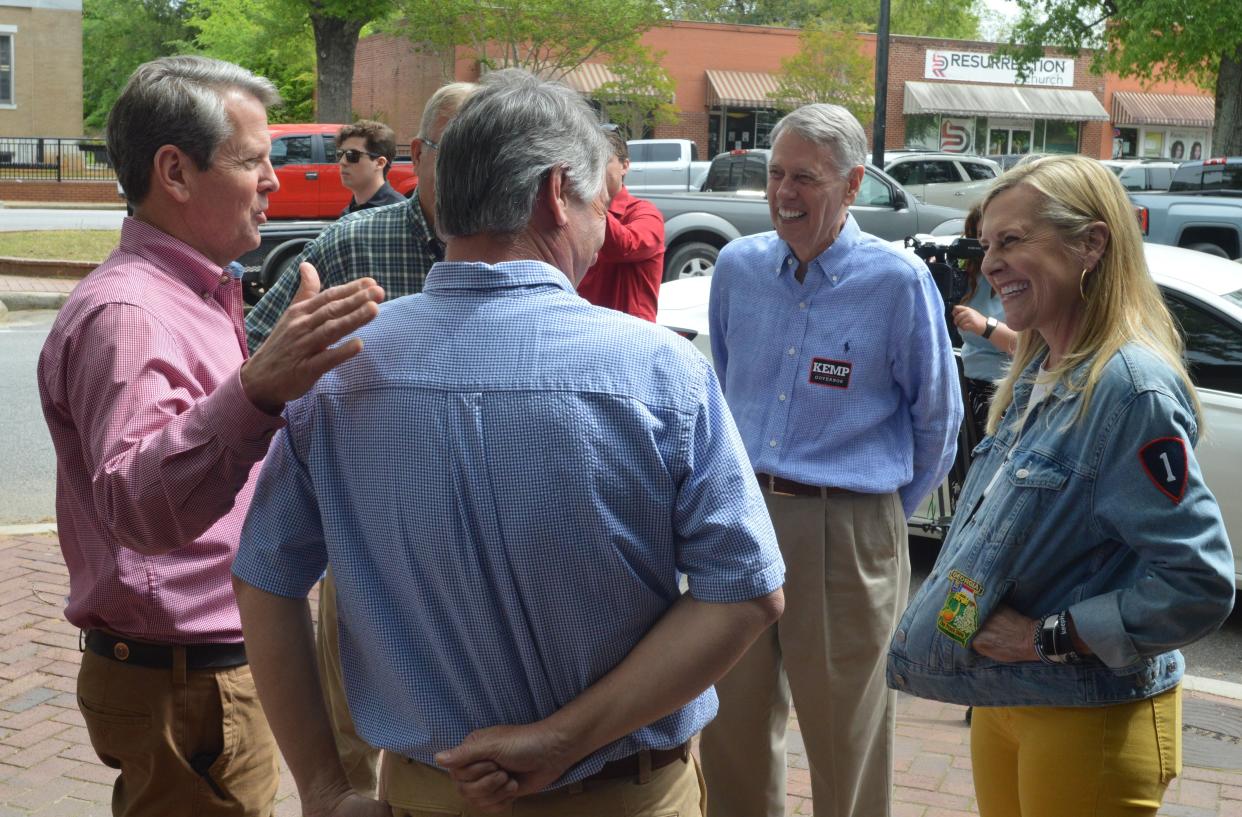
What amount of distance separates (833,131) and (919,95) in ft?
141

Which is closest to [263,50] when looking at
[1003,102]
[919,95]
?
[919,95]

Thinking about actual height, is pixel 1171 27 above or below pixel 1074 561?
above

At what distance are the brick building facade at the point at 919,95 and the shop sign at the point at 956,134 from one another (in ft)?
0.12

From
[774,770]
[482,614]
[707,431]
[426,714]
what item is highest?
[707,431]

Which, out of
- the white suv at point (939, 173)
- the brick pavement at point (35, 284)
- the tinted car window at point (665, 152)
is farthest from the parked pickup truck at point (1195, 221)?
the tinted car window at point (665, 152)

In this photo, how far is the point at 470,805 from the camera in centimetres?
194

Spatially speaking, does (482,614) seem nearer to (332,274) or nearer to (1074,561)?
(1074,561)

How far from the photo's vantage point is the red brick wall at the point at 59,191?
34.1m

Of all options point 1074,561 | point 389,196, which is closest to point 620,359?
point 1074,561

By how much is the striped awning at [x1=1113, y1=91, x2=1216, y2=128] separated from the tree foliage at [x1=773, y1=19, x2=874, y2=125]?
1276cm

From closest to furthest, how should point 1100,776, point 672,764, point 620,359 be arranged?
point 620,359 → point 672,764 → point 1100,776

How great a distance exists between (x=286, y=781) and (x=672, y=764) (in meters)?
2.70

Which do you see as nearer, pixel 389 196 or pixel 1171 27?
pixel 389 196

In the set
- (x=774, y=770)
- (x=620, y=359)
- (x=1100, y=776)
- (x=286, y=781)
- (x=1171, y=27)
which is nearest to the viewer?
(x=620, y=359)
